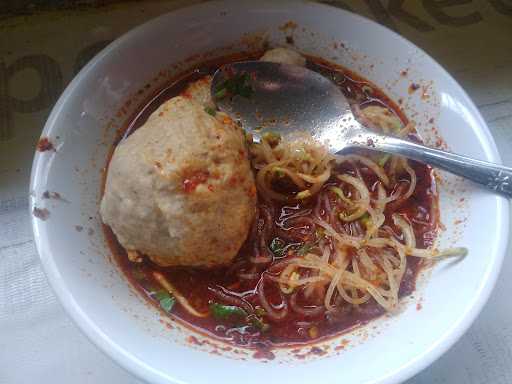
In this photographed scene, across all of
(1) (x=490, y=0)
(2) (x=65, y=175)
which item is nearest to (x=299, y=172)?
(2) (x=65, y=175)

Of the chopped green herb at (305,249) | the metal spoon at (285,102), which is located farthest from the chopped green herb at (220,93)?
the chopped green herb at (305,249)

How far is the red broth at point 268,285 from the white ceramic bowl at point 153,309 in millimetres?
47

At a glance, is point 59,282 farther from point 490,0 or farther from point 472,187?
point 490,0

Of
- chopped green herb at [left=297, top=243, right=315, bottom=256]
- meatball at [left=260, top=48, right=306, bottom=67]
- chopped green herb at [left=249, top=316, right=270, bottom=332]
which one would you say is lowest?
chopped green herb at [left=249, top=316, right=270, bottom=332]

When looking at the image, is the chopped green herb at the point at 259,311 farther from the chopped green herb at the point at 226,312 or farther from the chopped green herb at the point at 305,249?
the chopped green herb at the point at 305,249

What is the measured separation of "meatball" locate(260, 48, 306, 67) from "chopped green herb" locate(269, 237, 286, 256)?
718 millimetres

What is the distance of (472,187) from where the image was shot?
1.77m

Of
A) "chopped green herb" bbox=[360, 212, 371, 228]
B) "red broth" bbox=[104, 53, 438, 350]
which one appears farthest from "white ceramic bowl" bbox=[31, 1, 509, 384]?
"chopped green herb" bbox=[360, 212, 371, 228]

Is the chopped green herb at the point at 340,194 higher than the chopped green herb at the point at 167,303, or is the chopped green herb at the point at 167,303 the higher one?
the chopped green herb at the point at 340,194

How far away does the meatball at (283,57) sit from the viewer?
2062 mm

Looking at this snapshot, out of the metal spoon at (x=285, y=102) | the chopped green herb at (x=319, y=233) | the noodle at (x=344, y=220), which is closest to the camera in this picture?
the noodle at (x=344, y=220)

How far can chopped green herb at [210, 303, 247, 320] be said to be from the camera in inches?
68.6

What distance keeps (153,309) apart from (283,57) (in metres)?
1.09

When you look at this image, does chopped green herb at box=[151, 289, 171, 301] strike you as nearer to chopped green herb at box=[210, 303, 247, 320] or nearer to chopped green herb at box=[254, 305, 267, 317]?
chopped green herb at box=[210, 303, 247, 320]
